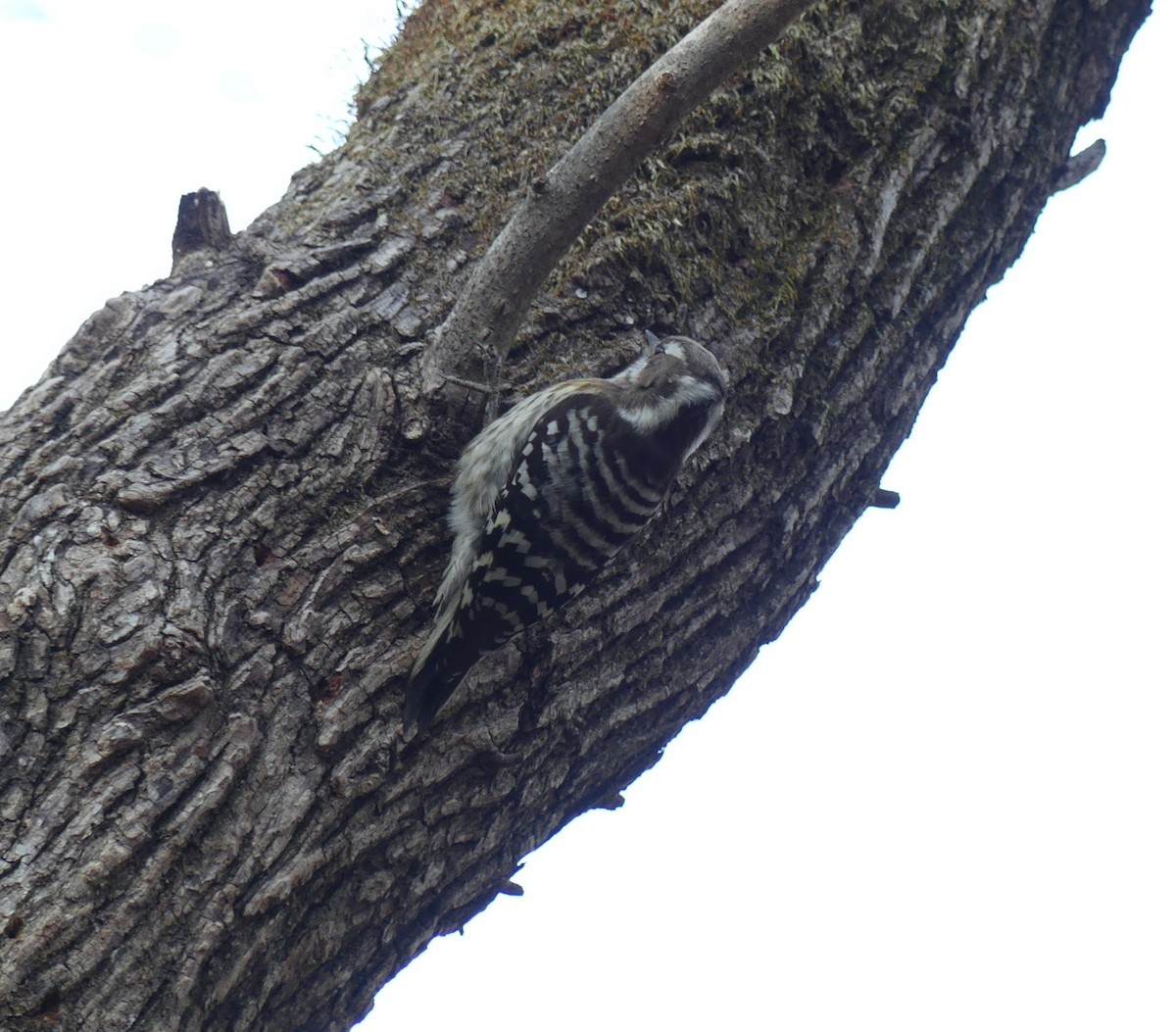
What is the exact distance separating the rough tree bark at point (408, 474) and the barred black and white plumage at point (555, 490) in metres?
0.08

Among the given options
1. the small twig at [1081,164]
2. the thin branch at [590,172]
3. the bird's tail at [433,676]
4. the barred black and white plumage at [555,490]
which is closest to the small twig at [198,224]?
the thin branch at [590,172]

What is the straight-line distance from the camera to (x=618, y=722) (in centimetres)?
337

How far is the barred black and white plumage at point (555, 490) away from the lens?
10.1 feet

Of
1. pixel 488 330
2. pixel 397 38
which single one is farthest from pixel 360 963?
pixel 397 38

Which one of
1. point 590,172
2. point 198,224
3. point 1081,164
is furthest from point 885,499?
point 198,224

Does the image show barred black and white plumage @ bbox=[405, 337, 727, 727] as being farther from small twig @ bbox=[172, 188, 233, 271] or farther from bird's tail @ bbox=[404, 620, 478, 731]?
small twig @ bbox=[172, 188, 233, 271]

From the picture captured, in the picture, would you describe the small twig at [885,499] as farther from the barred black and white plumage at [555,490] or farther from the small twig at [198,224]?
the small twig at [198,224]

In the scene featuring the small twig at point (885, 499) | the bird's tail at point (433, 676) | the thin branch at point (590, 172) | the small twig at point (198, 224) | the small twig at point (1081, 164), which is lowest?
the bird's tail at point (433, 676)

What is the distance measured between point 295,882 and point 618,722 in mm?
1096

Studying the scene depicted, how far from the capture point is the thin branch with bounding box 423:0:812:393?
9.27 feet

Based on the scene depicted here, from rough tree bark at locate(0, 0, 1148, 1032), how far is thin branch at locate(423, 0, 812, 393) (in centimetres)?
22

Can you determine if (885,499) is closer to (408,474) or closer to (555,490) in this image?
(555,490)

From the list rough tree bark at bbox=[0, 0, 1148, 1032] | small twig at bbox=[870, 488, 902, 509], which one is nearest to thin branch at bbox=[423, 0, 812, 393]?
rough tree bark at bbox=[0, 0, 1148, 1032]

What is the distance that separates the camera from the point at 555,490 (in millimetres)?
3797
